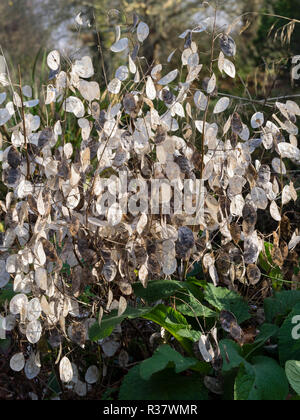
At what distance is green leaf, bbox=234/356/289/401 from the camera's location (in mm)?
1114

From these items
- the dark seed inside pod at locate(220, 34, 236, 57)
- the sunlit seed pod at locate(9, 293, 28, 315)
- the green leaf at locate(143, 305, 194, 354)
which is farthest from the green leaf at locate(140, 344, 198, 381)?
the dark seed inside pod at locate(220, 34, 236, 57)

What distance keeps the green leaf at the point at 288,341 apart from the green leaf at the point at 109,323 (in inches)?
13.3

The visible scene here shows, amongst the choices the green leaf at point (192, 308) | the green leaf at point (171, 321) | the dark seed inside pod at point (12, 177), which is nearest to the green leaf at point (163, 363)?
the green leaf at point (171, 321)

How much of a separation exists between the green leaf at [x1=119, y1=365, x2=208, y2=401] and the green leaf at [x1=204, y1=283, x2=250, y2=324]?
224 millimetres

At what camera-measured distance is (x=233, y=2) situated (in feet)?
22.3

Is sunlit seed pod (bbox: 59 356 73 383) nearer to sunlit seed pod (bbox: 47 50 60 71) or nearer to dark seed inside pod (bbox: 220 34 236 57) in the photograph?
sunlit seed pod (bbox: 47 50 60 71)

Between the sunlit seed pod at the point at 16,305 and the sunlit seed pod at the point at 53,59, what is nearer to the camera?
the sunlit seed pod at the point at 16,305

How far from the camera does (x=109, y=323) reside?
1204 millimetres

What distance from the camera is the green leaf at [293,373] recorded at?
113 cm

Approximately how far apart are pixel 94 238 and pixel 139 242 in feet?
0.39

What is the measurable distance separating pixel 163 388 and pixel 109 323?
7.9 inches

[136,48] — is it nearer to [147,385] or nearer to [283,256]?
[283,256]

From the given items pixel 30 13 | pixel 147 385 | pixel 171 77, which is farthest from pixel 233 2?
pixel 147 385

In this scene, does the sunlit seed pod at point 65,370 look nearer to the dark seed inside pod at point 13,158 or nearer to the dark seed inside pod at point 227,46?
the dark seed inside pod at point 13,158
